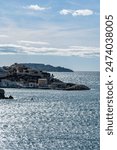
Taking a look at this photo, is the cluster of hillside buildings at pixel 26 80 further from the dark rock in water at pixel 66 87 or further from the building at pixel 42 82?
the dark rock in water at pixel 66 87

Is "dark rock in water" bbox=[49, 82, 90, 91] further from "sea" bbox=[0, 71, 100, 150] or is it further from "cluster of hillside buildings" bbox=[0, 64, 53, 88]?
"sea" bbox=[0, 71, 100, 150]

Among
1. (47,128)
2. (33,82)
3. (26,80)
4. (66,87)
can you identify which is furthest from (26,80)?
(47,128)

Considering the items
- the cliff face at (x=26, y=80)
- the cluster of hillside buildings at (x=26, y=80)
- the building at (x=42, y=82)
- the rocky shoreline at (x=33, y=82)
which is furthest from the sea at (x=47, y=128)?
the cliff face at (x=26, y=80)

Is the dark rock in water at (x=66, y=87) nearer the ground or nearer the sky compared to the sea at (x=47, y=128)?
nearer the sky

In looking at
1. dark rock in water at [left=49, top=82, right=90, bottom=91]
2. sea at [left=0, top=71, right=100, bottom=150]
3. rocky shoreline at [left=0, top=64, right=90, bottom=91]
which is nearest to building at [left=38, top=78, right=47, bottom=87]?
rocky shoreline at [left=0, top=64, right=90, bottom=91]

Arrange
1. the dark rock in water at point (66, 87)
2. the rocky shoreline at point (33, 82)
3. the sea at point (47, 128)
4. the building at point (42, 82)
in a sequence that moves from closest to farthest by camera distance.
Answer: the sea at point (47, 128) < the dark rock in water at point (66, 87) < the rocky shoreline at point (33, 82) < the building at point (42, 82)

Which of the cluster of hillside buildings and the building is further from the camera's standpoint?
the cluster of hillside buildings

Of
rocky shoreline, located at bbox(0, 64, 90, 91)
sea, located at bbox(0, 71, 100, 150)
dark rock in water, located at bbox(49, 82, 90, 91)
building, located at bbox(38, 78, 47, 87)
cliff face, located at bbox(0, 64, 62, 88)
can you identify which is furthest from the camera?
cliff face, located at bbox(0, 64, 62, 88)

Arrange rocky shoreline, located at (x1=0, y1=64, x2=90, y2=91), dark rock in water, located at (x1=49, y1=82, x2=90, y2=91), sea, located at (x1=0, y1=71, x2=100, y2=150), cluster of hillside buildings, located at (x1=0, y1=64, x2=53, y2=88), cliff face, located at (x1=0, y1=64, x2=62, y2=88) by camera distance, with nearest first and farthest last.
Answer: sea, located at (x1=0, y1=71, x2=100, y2=150) < dark rock in water, located at (x1=49, y1=82, x2=90, y2=91) < rocky shoreline, located at (x1=0, y1=64, x2=90, y2=91) < cluster of hillside buildings, located at (x1=0, y1=64, x2=53, y2=88) < cliff face, located at (x1=0, y1=64, x2=62, y2=88)

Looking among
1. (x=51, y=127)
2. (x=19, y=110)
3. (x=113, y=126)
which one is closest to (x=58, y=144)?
(x=51, y=127)

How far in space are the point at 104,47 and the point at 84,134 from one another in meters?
39.2

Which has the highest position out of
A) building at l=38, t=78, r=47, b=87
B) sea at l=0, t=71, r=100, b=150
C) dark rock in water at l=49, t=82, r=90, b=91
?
building at l=38, t=78, r=47, b=87

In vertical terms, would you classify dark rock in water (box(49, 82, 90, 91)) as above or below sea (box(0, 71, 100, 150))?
above

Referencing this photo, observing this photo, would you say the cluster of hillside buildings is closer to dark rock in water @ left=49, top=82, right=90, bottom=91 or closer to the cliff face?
the cliff face
